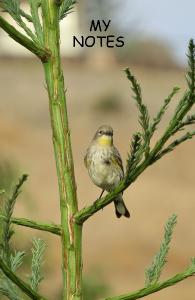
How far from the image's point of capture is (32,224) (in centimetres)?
381

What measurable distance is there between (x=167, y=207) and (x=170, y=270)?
740 centimetres

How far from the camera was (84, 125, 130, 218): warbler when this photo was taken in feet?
25.6

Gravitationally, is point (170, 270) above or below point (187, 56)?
above

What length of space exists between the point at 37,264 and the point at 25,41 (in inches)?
37.9

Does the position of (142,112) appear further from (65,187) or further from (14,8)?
(14,8)

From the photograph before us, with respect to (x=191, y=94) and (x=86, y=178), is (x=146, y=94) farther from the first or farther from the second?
(x=191, y=94)

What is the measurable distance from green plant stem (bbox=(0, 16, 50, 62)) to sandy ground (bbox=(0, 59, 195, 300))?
26.6 m

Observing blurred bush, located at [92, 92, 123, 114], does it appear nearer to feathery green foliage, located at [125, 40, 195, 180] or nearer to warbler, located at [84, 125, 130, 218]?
warbler, located at [84, 125, 130, 218]

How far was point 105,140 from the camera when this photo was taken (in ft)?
27.2

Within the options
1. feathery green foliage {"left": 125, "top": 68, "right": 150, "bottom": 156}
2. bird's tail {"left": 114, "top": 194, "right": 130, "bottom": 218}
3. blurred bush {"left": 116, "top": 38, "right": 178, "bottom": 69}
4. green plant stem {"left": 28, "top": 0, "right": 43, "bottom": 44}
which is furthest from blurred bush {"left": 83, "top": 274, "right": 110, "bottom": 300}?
blurred bush {"left": 116, "top": 38, "right": 178, "bottom": 69}

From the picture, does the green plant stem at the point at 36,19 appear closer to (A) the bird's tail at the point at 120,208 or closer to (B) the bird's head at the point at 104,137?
(B) the bird's head at the point at 104,137

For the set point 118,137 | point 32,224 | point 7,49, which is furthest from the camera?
point 7,49

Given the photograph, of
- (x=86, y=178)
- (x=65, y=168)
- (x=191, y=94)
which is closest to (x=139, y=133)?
(x=191, y=94)

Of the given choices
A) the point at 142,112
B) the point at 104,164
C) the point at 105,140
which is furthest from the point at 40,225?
the point at 105,140
